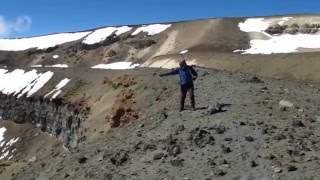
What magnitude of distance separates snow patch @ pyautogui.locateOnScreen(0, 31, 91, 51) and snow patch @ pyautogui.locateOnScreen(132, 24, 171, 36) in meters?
14.6

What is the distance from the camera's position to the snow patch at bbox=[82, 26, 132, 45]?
97562mm

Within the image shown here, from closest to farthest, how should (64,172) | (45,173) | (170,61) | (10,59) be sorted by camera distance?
(64,172) < (45,173) < (170,61) < (10,59)

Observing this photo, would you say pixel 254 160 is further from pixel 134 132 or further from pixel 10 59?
pixel 10 59

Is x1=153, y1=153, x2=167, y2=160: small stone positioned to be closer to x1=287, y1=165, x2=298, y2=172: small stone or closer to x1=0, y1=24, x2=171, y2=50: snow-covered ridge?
x1=287, y1=165, x2=298, y2=172: small stone

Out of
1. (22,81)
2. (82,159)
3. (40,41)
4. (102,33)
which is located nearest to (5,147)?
(22,81)

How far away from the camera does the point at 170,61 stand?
2276 inches

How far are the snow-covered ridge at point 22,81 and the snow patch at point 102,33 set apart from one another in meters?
23.9

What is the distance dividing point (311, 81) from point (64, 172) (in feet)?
82.3

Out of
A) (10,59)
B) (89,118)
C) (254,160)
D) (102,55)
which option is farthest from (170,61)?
(10,59)

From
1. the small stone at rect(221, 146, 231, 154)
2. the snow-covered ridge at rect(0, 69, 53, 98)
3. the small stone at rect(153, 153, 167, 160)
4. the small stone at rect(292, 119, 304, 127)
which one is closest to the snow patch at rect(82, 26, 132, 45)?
the snow-covered ridge at rect(0, 69, 53, 98)

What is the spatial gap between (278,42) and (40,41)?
59.6m

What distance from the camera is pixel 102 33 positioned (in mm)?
100188

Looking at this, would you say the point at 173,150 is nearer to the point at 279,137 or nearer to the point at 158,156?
the point at 158,156

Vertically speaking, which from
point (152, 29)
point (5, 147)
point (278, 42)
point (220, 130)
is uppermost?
point (152, 29)
